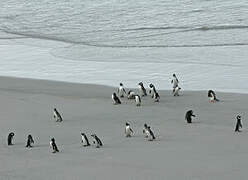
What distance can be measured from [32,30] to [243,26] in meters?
10.8

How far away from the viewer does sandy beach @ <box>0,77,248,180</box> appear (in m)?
10.2

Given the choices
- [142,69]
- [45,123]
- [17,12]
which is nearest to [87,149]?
[45,123]

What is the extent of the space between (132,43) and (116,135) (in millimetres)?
14585

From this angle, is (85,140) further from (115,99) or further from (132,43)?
(132,43)

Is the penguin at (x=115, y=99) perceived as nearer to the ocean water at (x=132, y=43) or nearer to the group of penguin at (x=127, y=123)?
the group of penguin at (x=127, y=123)

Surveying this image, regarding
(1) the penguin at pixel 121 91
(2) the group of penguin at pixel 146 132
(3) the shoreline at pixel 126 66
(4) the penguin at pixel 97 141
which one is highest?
(3) the shoreline at pixel 126 66

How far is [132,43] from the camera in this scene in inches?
1070

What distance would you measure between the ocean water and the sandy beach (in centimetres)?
178

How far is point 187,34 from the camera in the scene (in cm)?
2888

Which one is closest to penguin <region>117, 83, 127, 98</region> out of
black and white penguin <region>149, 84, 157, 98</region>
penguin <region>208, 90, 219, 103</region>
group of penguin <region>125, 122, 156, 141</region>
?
black and white penguin <region>149, 84, 157, 98</region>

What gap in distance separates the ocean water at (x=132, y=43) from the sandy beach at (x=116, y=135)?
Result: 178cm

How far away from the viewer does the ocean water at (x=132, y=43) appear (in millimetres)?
19781

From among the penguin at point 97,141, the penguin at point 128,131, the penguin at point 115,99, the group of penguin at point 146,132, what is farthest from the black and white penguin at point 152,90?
the penguin at point 97,141

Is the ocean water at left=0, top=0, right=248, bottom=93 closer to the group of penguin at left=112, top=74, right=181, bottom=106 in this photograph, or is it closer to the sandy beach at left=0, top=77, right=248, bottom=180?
the group of penguin at left=112, top=74, right=181, bottom=106
